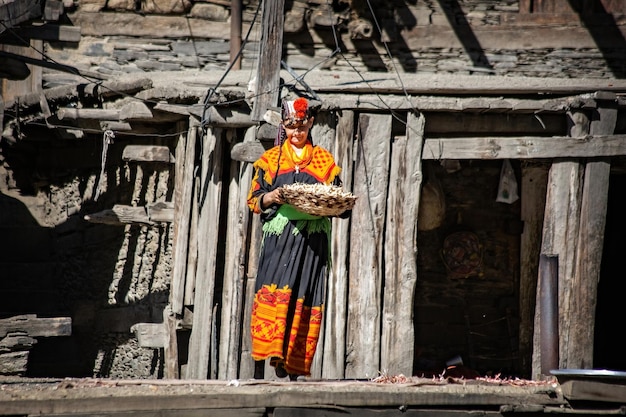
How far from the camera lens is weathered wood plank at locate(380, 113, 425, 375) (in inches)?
336

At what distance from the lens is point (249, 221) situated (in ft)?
28.9

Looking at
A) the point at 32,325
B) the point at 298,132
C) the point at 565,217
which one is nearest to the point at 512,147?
the point at 565,217

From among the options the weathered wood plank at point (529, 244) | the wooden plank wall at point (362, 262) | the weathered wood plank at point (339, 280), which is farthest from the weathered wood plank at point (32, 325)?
the weathered wood plank at point (529, 244)

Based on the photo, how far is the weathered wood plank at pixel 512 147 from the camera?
873 centimetres

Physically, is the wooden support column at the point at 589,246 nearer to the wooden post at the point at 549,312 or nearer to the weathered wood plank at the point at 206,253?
the wooden post at the point at 549,312

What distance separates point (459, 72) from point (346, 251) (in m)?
3.64

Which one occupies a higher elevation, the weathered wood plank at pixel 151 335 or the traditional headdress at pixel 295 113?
the traditional headdress at pixel 295 113

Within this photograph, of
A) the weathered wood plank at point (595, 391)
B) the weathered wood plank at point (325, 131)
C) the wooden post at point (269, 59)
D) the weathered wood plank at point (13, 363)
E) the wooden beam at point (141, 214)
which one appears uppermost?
the wooden post at point (269, 59)

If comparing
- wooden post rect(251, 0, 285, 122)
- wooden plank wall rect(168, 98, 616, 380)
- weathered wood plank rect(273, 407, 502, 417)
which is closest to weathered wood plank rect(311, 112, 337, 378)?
wooden plank wall rect(168, 98, 616, 380)

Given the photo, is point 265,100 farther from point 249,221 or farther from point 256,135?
point 249,221

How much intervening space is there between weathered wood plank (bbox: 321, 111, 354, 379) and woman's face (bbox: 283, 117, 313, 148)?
49.4 inches

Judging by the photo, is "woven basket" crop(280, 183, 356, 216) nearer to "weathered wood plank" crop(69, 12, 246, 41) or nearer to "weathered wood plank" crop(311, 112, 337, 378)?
"weathered wood plank" crop(311, 112, 337, 378)

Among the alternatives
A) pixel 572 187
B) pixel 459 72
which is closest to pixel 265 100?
pixel 572 187

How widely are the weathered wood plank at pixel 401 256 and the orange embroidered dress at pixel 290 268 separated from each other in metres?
1.29
